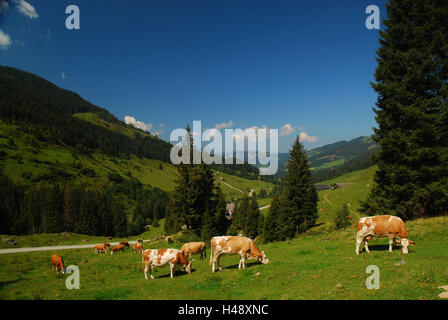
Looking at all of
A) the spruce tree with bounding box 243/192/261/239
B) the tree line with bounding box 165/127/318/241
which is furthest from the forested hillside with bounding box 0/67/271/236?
Result: the tree line with bounding box 165/127/318/241

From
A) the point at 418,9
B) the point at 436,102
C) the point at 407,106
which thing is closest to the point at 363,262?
the point at 407,106

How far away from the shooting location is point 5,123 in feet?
591

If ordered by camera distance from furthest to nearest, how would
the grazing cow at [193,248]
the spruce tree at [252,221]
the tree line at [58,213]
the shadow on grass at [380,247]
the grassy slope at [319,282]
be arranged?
the tree line at [58,213] → the spruce tree at [252,221] → the grazing cow at [193,248] → the shadow on grass at [380,247] → the grassy slope at [319,282]

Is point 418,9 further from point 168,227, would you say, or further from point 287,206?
point 168,227

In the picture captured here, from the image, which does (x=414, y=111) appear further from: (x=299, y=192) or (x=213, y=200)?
(x=213, y=200)

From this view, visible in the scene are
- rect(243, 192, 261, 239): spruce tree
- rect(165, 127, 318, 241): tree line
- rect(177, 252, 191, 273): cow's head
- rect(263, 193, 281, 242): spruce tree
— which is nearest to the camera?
rect(177, 252, 191, 273): cow's head

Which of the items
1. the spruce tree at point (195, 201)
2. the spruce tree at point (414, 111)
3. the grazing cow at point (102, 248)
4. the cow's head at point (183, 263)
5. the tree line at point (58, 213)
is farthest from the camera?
the tree line at point (58, 213)

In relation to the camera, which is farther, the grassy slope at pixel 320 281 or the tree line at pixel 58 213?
the tree line at pixel 58 213

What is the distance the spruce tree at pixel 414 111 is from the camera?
64.8 ft

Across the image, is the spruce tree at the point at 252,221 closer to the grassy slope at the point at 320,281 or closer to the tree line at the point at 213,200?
the tree line at the point at 213,200

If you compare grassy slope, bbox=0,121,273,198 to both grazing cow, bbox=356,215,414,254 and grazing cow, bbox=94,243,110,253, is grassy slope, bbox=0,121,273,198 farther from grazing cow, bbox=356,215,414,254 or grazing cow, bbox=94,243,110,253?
grazing cow, bbox=356,215,414,254

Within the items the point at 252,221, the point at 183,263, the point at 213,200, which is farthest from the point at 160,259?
the point at 252,221

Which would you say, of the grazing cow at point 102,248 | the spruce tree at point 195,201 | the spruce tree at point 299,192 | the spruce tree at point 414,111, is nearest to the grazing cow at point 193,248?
the spruce tree at point 195,201

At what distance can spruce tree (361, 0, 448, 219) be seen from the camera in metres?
19.8
